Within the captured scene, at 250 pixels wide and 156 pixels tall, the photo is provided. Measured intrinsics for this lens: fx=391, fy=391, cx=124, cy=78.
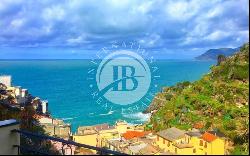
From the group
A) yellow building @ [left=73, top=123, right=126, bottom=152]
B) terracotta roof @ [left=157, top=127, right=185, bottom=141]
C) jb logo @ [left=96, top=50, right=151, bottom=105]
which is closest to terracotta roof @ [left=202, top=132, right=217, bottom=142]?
terracotta roof @ [left=157, top=127, right=185, bottom=141]

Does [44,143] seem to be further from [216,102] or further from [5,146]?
[216,102]

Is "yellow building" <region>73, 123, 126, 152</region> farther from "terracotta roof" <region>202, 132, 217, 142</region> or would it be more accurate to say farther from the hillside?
the hillside

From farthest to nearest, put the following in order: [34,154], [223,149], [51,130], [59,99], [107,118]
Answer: [59,99]
[107,118]
[51,130]
[34,154]
[223,149]

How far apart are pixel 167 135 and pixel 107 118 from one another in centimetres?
3841

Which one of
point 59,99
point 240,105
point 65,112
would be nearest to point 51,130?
point 240,105

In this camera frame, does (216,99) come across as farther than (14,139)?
Yes

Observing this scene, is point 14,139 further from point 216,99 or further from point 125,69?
point 216,99

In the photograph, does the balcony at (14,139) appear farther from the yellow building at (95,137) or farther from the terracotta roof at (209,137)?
the yellow building at (95,137)

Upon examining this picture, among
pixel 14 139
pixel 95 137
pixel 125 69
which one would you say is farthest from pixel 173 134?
pixel 125 69

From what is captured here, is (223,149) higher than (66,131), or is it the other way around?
(223,149)

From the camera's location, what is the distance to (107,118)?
42.5 metres

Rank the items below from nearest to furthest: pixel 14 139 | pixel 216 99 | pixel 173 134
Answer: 1. pixel 14 139
2. pixel 173 134
3. pixel 216 99

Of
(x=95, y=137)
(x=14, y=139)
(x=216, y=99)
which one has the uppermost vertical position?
(x=14, y=139)

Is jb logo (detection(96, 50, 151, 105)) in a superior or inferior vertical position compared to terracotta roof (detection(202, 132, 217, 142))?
superior
